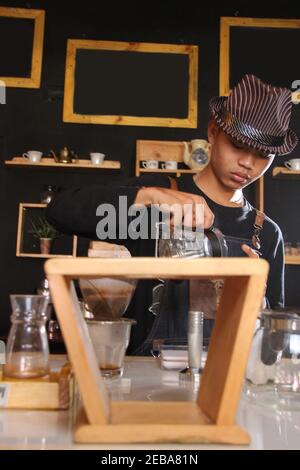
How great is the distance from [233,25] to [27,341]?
4.28 meters

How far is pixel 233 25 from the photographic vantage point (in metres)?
4.45

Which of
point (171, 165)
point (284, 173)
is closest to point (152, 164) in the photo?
point (171, 165)

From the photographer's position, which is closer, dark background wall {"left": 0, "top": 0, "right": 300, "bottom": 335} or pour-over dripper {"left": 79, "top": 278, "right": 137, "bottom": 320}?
pour-over dripper {"left": 79, "top": 278, "right": 137, "bottom": 320}

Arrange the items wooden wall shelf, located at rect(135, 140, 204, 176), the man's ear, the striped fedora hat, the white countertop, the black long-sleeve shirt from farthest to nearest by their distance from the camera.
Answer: wooden wall shelf, located at rect(135, 140, 204, 176) < the man's ear < the striped fedora hat < the black long-sleeve shirt < the white countertop

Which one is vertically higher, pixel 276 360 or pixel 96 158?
pixel 96 158

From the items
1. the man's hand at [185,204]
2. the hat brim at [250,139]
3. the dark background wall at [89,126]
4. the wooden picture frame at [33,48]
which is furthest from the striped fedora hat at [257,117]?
the wooden picture frame at [33,48]

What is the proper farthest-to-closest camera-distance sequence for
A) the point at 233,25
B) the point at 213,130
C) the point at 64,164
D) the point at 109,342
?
the point at 233,25, the point at 64,164, the point at 213,130, the point at 109,342

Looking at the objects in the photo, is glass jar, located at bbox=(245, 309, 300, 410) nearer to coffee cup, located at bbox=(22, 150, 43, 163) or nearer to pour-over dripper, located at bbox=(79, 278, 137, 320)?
pour-over dripper, located at bbox=(79, 278, 137, 320)

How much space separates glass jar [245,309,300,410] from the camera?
950mm

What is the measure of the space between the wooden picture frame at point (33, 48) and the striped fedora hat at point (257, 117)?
2725mm

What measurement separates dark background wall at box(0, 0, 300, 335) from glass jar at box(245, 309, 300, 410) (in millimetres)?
3371

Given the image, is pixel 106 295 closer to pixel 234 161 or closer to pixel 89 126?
pixel 234 161

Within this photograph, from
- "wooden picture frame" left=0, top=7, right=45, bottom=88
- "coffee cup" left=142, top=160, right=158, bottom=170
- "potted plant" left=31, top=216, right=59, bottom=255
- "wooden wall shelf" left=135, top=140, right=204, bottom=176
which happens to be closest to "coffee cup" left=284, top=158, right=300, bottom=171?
"wooden wall shelf" left=135, top=140, right=204, bottom=176
